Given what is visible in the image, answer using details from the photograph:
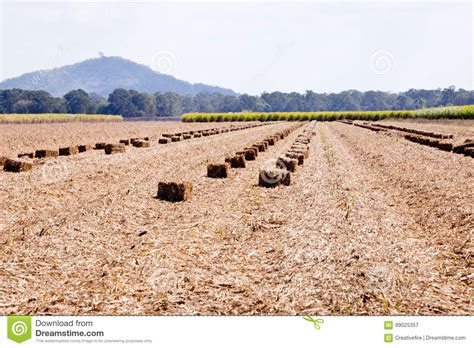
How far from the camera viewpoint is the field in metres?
7.05

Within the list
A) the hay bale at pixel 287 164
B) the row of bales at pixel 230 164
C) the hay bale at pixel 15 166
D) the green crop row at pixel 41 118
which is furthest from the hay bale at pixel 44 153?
the green crop row at pixel 41 118

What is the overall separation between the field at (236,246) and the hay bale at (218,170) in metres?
0.55

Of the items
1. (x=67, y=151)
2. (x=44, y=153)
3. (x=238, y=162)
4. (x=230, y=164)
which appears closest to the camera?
(x=238, y=162)

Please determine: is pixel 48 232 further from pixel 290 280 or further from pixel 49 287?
pixel 290 280

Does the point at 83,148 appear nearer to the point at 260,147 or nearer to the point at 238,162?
the point at 260,147

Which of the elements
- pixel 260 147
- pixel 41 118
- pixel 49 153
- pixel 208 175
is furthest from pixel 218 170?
pixel 41 118

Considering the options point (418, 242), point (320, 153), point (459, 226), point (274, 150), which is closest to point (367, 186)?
point (459, 226)

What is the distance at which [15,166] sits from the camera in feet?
60.5

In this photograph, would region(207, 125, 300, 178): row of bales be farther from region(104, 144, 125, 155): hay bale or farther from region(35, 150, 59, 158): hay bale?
region(35, 150, 59, 158): hay bale

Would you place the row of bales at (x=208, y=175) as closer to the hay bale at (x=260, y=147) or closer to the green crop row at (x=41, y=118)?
the hay bale at (x=260, y=147)

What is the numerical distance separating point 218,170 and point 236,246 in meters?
9.09

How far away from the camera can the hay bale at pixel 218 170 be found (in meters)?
18.7

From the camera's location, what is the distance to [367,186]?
56.6ft
